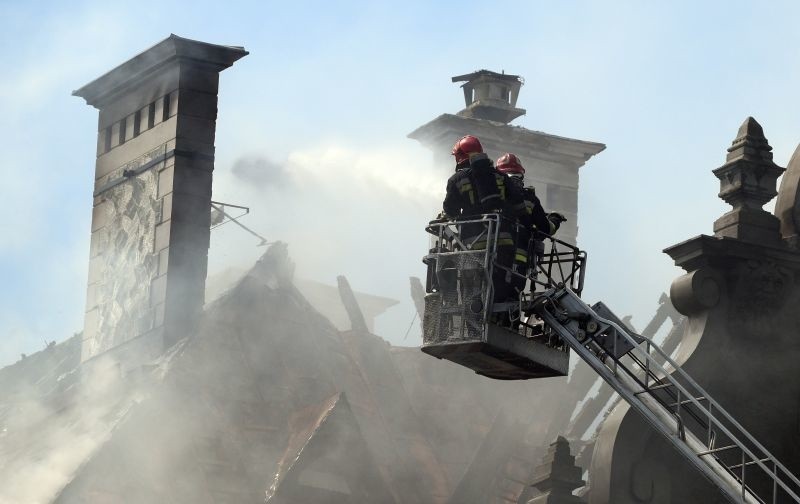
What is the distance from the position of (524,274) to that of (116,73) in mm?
16581

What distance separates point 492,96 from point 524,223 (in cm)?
3323

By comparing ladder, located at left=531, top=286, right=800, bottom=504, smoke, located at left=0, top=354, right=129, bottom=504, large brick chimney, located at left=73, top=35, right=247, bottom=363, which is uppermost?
large brick chimney, located at left=73, top=35, right=247, bottom=363

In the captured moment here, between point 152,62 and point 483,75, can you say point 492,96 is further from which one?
point 152,62

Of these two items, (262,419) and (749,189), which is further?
(262,419)

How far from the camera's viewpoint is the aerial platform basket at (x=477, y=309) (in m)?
15.4

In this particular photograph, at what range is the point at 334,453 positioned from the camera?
28.0m

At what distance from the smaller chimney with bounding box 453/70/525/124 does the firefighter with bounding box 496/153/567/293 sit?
32.5 m

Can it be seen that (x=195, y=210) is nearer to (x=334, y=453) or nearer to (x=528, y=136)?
(x=334, y=453)

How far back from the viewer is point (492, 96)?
161 feet

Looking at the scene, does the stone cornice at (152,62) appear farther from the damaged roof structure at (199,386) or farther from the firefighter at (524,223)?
the firefighter at (524,223)

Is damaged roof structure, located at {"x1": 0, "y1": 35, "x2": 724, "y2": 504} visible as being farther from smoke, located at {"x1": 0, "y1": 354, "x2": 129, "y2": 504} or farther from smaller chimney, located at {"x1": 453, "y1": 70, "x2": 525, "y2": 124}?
smaller chimney, located at {"x1": 453, "y1": 70, "x2": 525, "y2": 124}

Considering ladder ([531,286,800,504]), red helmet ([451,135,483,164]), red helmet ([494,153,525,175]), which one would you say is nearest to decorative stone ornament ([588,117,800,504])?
ladder ([531,286,800,504])

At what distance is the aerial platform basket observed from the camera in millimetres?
15430

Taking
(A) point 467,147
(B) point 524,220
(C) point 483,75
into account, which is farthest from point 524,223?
(C) point 483,75
